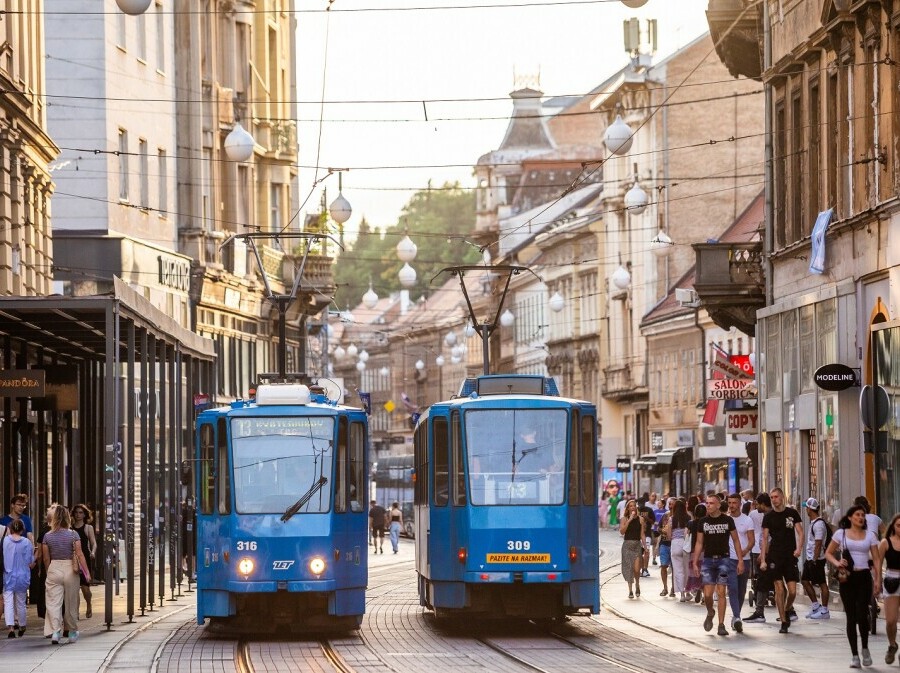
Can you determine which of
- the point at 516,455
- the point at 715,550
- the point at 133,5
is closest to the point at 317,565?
the point at 516,455

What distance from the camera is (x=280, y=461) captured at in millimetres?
26453

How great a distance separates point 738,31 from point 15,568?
19.8m

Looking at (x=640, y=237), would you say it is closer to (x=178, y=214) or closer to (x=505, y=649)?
(x=178, y=214)

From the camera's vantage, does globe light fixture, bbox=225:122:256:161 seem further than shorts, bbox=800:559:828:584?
Yes

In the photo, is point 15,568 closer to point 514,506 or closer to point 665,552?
point 514,506

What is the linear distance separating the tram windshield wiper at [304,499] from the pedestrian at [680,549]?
9235 mm

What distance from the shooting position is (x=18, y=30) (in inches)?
1549

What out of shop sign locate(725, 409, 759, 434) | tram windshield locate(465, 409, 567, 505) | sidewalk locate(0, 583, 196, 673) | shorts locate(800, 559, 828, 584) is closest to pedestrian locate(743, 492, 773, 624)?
shorts locate(800, 559, 828, 584)

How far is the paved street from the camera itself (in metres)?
22.1

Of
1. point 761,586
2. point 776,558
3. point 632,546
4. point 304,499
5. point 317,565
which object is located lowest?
point 761,586

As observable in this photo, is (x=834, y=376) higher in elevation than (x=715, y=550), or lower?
higher

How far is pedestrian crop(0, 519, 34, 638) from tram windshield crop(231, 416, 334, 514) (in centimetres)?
297

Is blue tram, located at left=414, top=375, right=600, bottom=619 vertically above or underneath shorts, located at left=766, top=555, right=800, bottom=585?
above

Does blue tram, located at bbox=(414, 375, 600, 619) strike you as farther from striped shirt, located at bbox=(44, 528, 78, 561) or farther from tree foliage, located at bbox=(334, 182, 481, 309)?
tree foliage, located at bbox=(334, 182, 481, 309)
